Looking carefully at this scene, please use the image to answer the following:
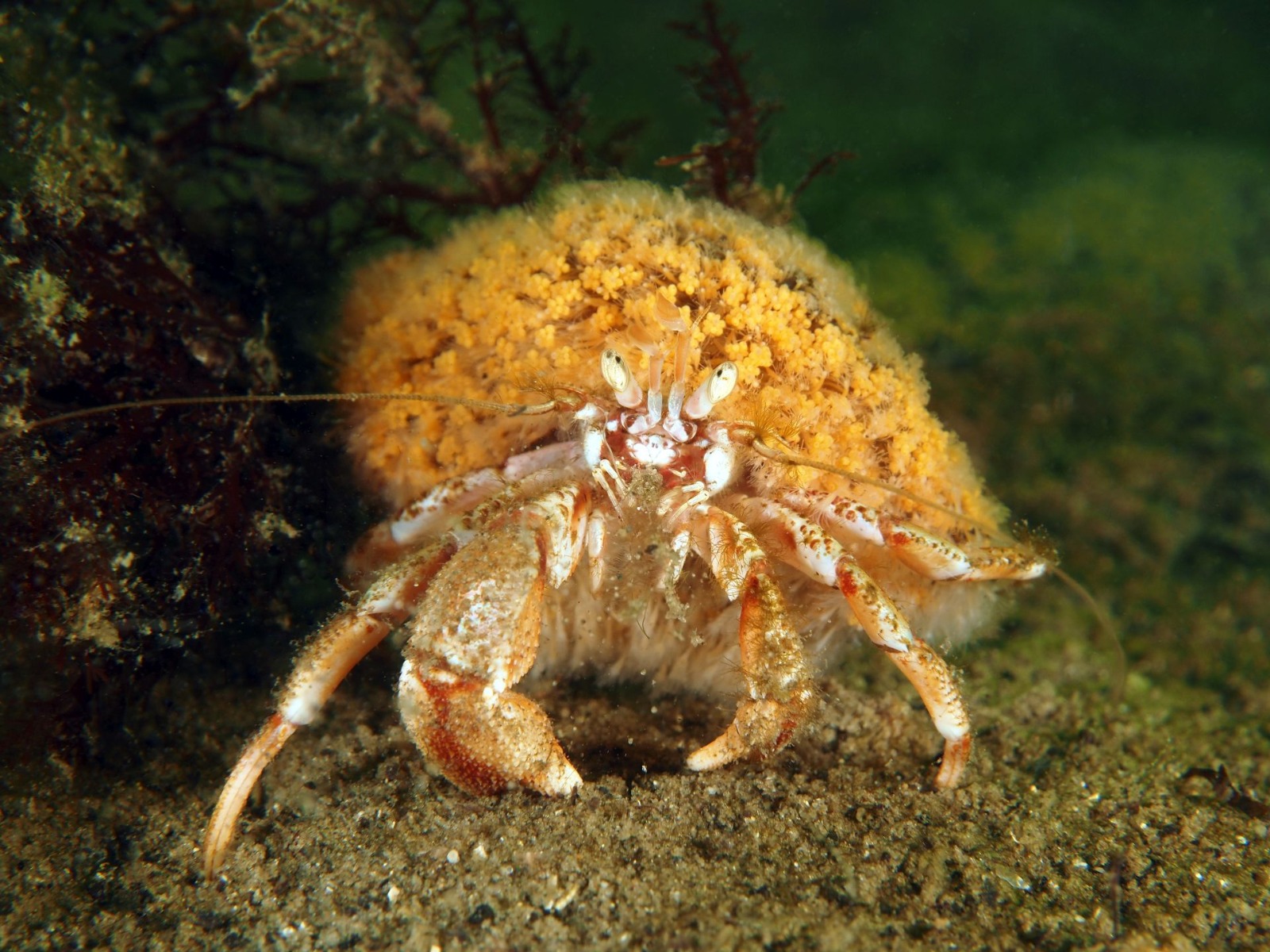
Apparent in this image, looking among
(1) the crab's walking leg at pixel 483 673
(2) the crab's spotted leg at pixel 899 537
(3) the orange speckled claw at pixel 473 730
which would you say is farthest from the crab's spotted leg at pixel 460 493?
(2) the crab's spotted leg at pixel 899 537

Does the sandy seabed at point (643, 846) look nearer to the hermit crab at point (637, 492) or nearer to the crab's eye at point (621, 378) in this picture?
the hermit crab at point (637, 492)

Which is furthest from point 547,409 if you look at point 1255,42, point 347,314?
point 1255,42

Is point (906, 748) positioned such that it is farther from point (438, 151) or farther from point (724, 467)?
point (438, 151)

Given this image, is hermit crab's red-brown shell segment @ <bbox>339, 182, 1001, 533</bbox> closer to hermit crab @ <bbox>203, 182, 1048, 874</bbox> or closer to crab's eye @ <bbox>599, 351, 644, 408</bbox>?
hermit crab @ <bbox>203, 182, 1048, 874</bbox>

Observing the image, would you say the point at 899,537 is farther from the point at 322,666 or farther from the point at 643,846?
the point at 322,666

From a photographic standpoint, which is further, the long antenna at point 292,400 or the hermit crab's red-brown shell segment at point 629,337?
the hermit crab's red-brown shell segment at point 629,337
